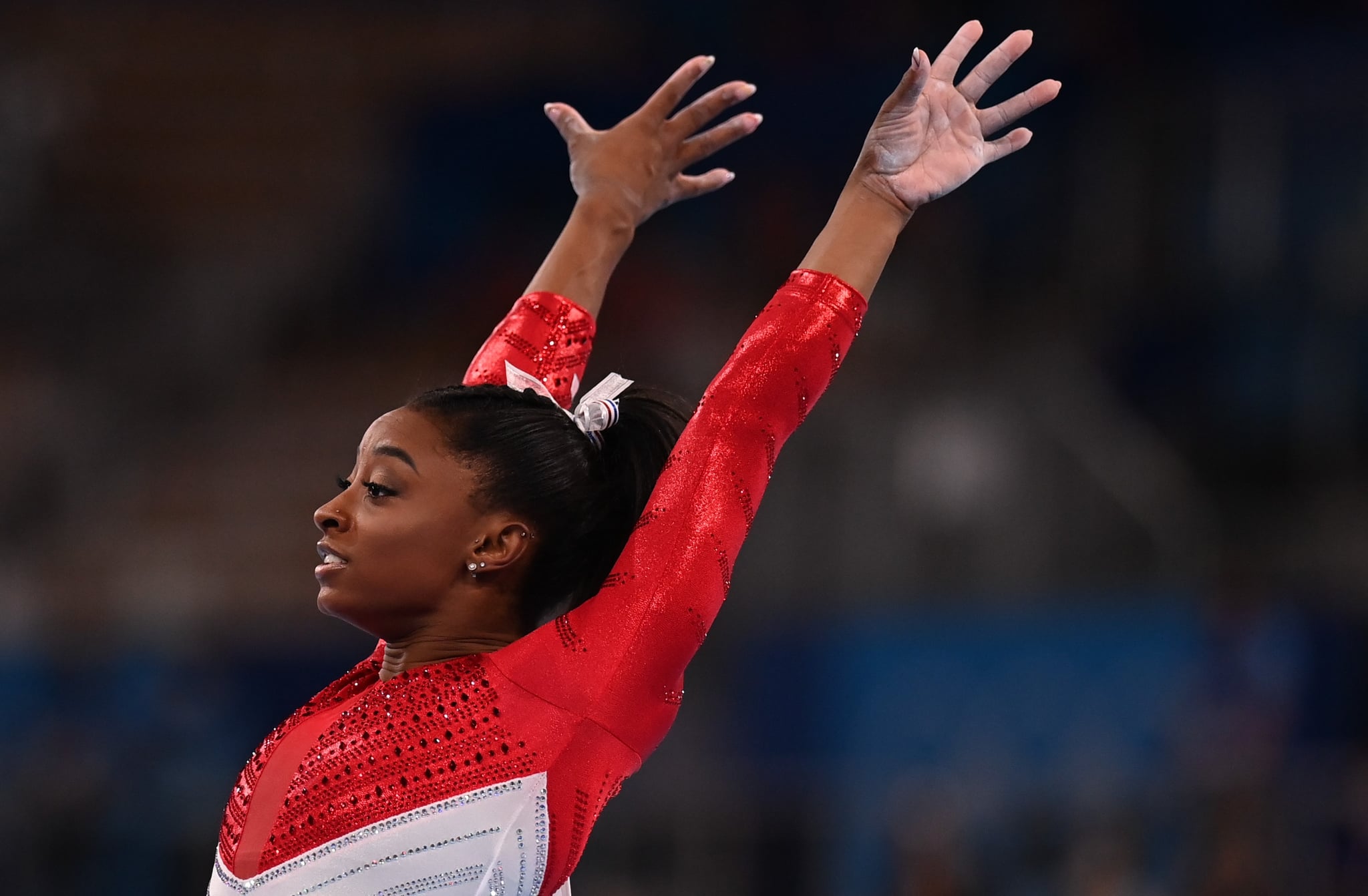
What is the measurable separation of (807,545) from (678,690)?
3487 millimetres

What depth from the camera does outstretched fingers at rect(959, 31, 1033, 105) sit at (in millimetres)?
1833

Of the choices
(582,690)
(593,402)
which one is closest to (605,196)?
(593,402)

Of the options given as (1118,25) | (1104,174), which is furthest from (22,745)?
(1118,25)

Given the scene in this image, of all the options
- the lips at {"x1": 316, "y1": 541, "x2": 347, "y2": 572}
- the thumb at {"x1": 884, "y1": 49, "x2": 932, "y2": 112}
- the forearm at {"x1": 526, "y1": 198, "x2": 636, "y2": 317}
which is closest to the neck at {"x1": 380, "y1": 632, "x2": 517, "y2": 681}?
the lips at {"x1": 316, "y1": 541, "x2": 347, "y2": 572}

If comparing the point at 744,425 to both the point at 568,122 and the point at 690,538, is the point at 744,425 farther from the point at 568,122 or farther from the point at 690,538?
the point at 568,122

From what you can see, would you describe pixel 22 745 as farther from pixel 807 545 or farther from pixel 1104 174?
pixel 1104 174

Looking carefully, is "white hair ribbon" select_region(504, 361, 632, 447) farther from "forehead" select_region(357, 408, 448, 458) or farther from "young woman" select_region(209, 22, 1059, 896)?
"forehead" select_region(357, 408, 448, 458)

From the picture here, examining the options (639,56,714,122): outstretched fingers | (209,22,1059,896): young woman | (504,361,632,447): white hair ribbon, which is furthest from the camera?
(639,56,714,122): outstretched fingers

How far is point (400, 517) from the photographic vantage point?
1.73m

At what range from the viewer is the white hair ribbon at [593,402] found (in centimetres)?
186

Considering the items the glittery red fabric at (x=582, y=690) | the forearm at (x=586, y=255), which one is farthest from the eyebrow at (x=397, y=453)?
the forearm at (x=586, y=255)

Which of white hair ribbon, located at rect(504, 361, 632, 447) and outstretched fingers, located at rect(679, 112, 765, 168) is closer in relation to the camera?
white hair ribbon, located at rect(504, 361, 632, 447)

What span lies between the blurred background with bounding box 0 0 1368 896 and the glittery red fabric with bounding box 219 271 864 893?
3.10m

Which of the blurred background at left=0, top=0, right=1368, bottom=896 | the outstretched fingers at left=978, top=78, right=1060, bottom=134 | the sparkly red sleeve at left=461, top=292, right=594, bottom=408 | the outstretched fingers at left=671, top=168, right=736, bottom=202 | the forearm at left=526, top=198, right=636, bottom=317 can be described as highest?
the outstretched fingers at left=978, top=78, right=1060, bottom=134
